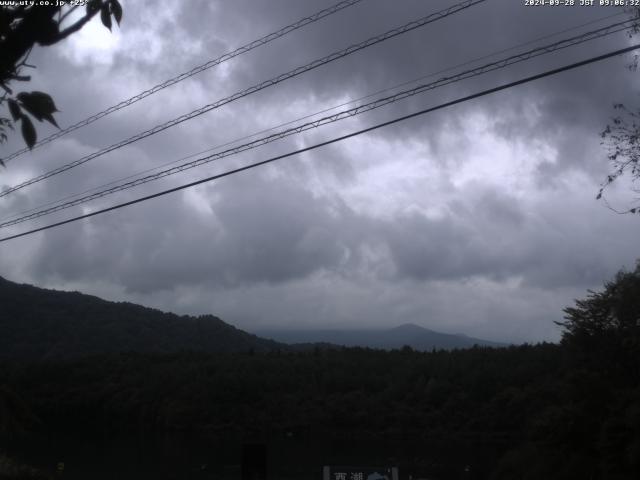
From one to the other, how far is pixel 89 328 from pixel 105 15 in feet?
276

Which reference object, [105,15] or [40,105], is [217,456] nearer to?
[105,15]

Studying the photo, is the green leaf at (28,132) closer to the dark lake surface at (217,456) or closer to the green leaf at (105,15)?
the green leaf at (105,15)

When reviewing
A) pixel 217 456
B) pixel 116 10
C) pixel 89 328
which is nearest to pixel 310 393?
pixel 217 456

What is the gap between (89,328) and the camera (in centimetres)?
8312

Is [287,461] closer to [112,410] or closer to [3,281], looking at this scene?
[112,410]

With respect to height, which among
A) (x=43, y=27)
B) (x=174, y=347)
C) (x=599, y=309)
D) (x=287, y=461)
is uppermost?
(x=174, y=347)

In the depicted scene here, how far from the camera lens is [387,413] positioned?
54.7 metres

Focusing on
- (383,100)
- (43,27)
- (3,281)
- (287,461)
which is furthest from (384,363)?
(43,27)

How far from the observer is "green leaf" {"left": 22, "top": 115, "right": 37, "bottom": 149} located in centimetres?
351

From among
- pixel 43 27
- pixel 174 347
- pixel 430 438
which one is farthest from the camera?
pixel 174 347

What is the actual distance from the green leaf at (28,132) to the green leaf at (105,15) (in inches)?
27.5

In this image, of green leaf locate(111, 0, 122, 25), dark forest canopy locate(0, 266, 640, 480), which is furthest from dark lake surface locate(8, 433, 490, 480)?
green leaf locate(111, 0, 122, 25)

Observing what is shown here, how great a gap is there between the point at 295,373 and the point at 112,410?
51.9 feet

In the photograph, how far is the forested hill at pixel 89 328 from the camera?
7238 cm
